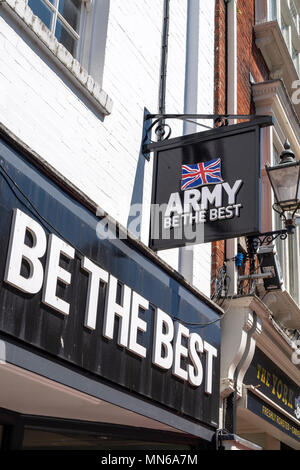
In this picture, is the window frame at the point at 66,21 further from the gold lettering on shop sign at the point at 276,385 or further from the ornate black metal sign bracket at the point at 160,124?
the gold lettering on shop sign at the point at 276,385

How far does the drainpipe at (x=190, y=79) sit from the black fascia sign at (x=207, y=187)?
1.32m

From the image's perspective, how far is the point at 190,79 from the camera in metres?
8.52

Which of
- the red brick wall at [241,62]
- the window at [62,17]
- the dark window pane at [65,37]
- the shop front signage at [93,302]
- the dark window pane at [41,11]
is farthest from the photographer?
the red brick wall at [241,62]

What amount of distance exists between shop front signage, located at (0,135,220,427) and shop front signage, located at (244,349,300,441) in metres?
1.44

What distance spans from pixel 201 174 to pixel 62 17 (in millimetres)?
1966

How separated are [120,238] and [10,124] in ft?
4.28

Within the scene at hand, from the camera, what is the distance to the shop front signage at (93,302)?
4.50 meters

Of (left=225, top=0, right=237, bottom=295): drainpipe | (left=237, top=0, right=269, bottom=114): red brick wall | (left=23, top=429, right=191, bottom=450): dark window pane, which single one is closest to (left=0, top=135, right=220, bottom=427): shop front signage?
(left=23, top=429, right=191, bottom=450): dark window pane

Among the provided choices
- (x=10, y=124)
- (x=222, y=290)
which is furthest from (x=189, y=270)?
(x=10, y=124)

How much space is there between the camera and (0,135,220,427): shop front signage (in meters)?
4.50

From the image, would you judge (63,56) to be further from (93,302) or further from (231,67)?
(231,67)

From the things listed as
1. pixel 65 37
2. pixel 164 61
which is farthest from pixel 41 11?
pixel 164 61

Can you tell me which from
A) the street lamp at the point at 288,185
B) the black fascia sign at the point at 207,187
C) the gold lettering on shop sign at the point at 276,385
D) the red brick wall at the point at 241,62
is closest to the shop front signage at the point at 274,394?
the gold lettering on shop sign at the point at 276,385

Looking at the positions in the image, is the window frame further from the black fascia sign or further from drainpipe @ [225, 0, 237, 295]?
drainpipe @ [225, 0, 237, 295]
